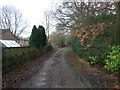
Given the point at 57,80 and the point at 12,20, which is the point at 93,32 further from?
the point at 12,20

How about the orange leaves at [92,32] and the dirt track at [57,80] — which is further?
the orange leaves at [92,32]

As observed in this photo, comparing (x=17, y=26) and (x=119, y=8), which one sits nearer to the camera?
(x=119, y=8)

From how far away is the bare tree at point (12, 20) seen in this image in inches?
1342

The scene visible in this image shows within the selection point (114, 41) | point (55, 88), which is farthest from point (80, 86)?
point (114, 41)

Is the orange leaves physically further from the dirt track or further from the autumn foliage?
the dirt track

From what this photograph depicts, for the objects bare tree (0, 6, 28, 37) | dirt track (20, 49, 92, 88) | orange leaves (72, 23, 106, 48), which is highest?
bare tree (0, 6, 28, 37)

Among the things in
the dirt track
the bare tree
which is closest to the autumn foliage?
the dirt track

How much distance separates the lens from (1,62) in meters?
5.16

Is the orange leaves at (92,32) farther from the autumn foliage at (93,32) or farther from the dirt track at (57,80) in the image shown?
the dirt track at (57,80)

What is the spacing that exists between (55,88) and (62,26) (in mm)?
16524

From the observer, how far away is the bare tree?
34094 mm

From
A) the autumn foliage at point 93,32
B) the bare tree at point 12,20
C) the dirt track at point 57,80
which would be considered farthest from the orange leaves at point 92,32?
the bare tree at point 12,20

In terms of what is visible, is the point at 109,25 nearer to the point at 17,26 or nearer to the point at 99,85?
the point at 99,85

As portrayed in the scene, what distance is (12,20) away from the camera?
38.3m
